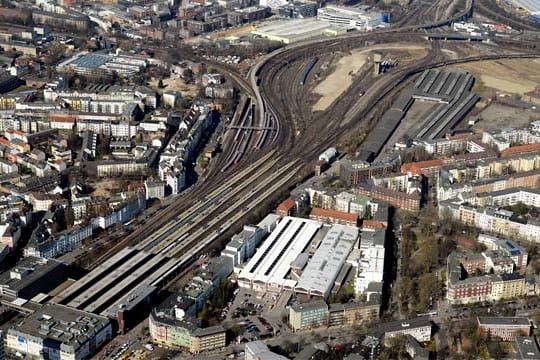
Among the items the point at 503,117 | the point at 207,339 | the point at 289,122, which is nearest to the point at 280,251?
the point at 207,339

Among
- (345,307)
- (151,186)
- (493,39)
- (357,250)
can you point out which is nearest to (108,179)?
(151,186)

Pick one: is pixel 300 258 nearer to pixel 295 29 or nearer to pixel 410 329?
pixel 410 329

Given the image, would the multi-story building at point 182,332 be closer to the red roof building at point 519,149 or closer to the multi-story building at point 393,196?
the multi-story building at point 393,196

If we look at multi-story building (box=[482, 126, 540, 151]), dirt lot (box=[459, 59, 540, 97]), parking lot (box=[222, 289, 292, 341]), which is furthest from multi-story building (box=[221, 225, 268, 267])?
dirt lot (box=[459, 59, 540, 97])

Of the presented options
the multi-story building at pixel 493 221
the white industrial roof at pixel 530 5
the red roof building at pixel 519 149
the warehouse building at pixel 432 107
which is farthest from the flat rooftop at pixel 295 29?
the multi-story building at pixel 493 221

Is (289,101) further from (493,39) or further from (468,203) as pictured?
(493,39)
